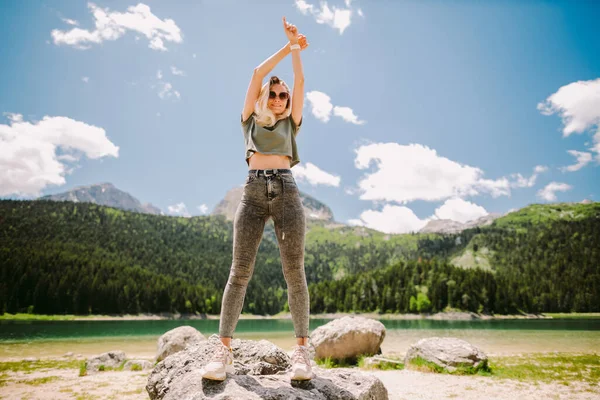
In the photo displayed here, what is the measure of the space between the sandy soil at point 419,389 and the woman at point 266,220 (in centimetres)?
512

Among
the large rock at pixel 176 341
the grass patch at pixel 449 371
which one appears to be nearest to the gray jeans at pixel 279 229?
the grass patch at pixel 449 371

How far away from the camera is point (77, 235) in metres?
170

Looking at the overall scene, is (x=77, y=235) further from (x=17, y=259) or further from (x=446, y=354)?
(x=446, y=354)

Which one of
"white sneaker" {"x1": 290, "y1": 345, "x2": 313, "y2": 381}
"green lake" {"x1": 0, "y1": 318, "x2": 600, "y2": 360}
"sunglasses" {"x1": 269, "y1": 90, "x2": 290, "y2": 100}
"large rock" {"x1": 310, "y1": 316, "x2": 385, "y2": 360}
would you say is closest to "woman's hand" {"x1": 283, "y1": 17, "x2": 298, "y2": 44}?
"sunglasses" {"x1": 269, "y1": 90, "x2": 290, "y2": 100}

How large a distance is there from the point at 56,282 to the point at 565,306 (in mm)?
165469

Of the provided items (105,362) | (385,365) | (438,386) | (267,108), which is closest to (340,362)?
(385,365)

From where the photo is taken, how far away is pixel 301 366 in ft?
13.0

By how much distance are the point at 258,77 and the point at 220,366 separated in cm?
344

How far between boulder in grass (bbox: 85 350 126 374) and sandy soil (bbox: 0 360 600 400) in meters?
3.45

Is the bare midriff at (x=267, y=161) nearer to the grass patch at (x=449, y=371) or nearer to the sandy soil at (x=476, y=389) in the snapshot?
the sandy soil at (x=476, y=389)

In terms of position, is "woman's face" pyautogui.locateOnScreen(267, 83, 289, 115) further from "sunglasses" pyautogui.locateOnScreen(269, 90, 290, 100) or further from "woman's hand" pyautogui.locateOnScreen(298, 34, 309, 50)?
"woman's hand" pyautogui.locateOnScreen(298, 34, 309, 50)

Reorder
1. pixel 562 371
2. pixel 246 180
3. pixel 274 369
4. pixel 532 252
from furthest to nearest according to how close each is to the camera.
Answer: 1. pixel 532 252
2. pixel 562 371
3. pixel 274 369
4. pixel 246 180

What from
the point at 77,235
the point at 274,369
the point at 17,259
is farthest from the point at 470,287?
the point at 77,235

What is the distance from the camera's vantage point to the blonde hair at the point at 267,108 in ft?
14.4
